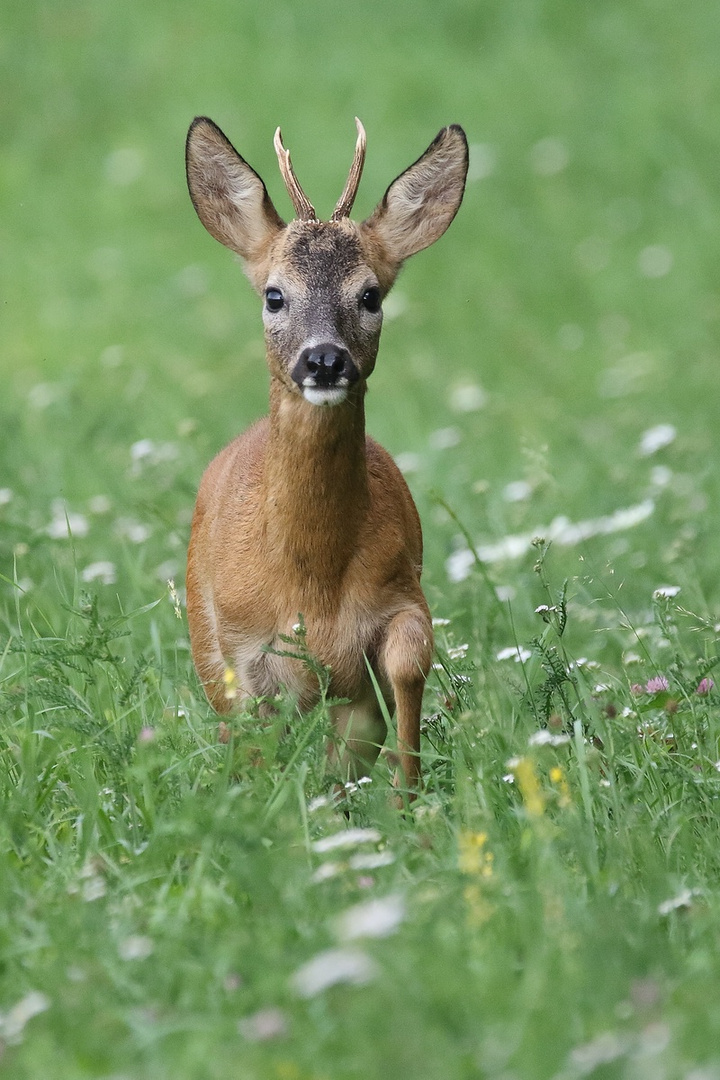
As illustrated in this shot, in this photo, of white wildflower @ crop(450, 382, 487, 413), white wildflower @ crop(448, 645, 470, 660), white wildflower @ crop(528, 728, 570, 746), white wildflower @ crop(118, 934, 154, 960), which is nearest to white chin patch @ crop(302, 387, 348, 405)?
white wildflower @ crop(448, 645, 470, 660)

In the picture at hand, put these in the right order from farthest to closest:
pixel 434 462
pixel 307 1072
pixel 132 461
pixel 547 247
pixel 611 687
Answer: pixel 547 247 < pixel 434 462 < pixel 132 461 < pixel 611 687 < pixel 307 1072

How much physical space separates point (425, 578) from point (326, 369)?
1.41 meters

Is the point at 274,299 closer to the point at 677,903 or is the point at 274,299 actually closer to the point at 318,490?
the point at 318,490

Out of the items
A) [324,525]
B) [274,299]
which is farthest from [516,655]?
[274,299]

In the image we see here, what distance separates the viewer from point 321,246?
4328 mm

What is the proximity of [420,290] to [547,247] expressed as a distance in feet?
3.67

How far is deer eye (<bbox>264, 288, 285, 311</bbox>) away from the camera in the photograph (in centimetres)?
433

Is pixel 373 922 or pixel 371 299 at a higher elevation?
pixel 371 299

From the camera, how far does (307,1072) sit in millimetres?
2336

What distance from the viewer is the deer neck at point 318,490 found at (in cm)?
421

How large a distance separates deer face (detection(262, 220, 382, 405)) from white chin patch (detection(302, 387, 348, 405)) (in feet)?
0.15

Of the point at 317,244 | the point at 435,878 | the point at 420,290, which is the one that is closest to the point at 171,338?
the point at 420,290

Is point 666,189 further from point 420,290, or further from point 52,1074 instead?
point 52,1074

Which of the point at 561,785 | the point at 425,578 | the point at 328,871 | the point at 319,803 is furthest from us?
the point at 425,578
